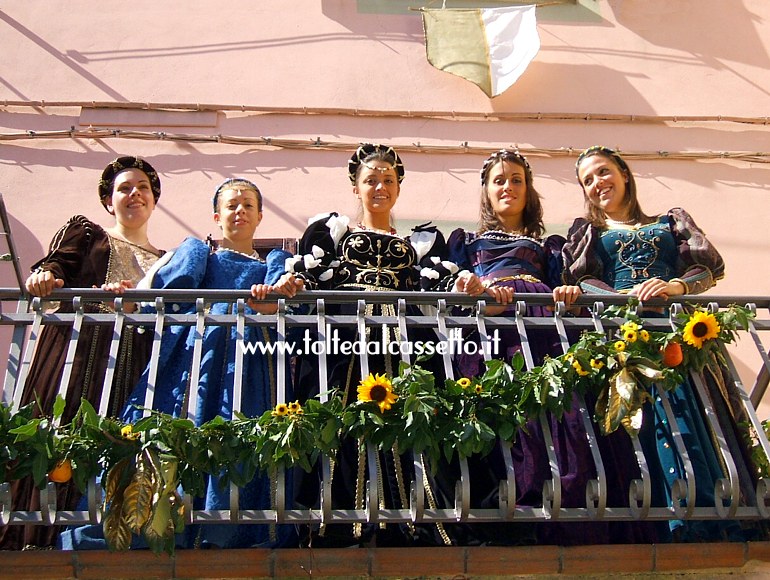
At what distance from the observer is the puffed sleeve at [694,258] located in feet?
17.2

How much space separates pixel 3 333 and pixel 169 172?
1.38 m

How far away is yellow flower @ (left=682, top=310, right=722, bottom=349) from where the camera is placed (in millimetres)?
4617

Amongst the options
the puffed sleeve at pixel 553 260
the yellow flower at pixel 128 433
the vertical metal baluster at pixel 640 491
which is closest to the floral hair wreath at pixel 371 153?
the puffed sleeve at pixel 553 260

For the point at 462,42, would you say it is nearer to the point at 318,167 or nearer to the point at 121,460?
the point at 318,167

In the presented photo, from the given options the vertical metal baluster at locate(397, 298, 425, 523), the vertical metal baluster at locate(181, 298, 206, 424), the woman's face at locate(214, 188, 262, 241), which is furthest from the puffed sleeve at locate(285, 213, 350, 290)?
the vertical metal baluster at locate(397, 298, 425, 523)

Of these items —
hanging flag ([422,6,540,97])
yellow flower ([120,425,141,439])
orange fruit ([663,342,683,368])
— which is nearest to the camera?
yellow flower ([120,425,141,439])

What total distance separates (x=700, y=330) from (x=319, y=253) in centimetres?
Result: 165

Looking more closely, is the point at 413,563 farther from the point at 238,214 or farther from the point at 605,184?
the point at 605,184

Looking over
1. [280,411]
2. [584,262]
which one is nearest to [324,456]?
[280,411]

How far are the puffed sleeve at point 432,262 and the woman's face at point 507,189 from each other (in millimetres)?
366

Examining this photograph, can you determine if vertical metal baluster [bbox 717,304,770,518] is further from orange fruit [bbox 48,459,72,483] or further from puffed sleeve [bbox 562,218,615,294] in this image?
orange fruit [bbox 48,459,72,483]

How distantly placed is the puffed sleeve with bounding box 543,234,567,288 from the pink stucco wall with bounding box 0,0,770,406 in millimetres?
1513

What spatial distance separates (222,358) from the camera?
488 cm

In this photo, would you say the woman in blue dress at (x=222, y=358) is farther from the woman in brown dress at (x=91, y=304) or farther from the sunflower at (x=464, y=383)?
the sunflower at (x=464, y=383)
